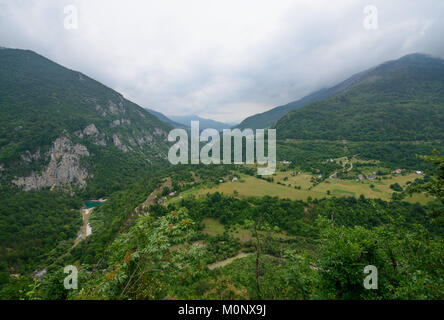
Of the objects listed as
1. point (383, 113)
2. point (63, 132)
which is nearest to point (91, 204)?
point (63, 132)

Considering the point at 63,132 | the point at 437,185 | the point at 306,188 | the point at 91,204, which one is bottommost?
the point at 91,204

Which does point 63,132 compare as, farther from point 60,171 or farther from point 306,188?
point 306,188

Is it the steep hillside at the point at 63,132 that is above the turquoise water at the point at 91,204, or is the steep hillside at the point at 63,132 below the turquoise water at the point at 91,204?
above

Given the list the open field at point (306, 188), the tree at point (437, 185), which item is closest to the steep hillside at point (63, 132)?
the open field at point (306, 188)

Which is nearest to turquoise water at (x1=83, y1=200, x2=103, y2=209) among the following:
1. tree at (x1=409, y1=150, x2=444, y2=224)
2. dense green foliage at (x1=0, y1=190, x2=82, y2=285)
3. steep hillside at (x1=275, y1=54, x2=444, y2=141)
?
dense green foliage at (x1=0, y1=190, x2=82, y2=285)

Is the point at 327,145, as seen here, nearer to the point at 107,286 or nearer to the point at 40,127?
the point at 107,286

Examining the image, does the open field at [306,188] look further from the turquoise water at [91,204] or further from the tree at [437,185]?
the turquoise water at [91,204]

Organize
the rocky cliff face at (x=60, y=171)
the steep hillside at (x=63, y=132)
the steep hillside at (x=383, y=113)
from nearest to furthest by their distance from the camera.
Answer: the rocky cliff face at (x=60, y=171) → the steep hillside at (x=63, y=132) → the steep hillside at (x=383, y=113)
